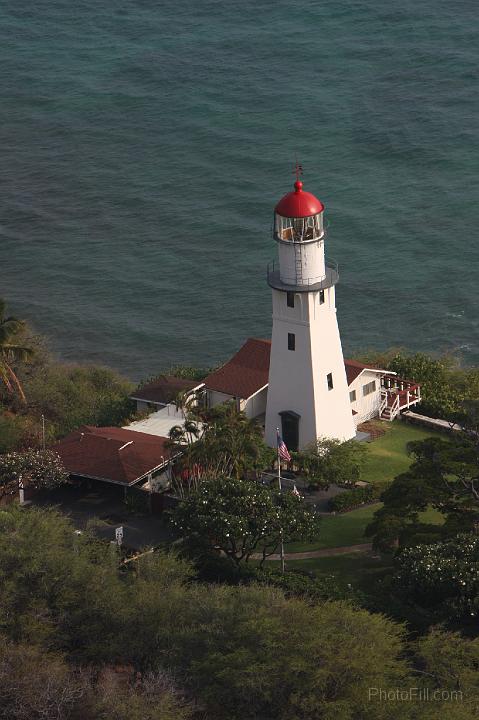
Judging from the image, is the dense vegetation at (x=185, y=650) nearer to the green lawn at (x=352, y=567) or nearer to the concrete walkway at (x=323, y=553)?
the green lawn at (x=352, y=567)

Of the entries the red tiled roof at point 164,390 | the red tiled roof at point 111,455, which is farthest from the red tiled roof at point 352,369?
the red tiled roof at point 111,455

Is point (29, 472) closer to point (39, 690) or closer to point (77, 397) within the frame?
point (39, 690)

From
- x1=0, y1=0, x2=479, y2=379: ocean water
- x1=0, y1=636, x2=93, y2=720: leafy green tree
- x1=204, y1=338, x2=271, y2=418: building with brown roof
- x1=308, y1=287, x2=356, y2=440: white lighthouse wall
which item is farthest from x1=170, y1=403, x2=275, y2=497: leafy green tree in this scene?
x1=0, y1=0, x2=479, y2=379: ocean water

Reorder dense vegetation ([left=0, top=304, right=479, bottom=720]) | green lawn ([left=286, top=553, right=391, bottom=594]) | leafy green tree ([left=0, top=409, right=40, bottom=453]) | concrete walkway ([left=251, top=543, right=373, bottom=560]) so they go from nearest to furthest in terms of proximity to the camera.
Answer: dense vegetation ([left=0, top=304, right=479, bottom=720]), green lawn ([left=286, top=553, right=391, bottom=594]), concrete walkway ([left=251, top=543, right=373, bottom=560]), leafy green tree ([left=0, top=409, right=40, bottom=453])

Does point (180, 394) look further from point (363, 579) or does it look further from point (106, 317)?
point (106, 317)

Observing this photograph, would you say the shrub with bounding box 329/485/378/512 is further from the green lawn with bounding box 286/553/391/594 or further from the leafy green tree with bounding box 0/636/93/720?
the leafy green tree with bounding box 0/636/93/720

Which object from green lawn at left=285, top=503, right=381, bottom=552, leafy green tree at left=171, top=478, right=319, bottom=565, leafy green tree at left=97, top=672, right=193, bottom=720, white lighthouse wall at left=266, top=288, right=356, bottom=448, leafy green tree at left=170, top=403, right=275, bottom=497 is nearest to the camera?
leafy green tree at left=97, top=672, right=193, bottom=720
